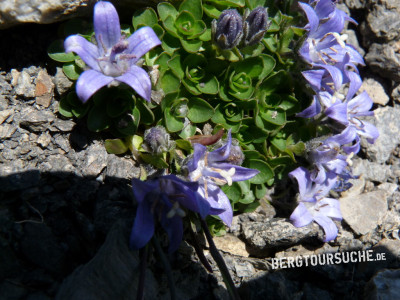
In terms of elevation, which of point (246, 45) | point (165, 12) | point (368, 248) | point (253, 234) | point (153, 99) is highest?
point (165, 12)

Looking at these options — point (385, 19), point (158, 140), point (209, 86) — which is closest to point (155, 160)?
point (158, 140)

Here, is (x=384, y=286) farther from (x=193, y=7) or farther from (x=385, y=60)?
(x=193, y=7)

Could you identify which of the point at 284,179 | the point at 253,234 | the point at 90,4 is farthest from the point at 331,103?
the point at 90,4

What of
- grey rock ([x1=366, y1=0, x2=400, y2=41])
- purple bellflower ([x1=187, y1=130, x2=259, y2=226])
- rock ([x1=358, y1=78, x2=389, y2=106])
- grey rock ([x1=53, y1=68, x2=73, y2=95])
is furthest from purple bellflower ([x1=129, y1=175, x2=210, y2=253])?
grey rock ([x1=366, y1=0, x2=400, y2=41])

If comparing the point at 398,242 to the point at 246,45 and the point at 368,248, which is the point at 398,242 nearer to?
the point at 368,248

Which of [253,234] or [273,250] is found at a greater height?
[253,234]

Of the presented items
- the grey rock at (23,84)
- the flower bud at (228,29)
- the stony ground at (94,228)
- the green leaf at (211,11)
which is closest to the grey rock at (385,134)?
the stony ground at (94,228)
